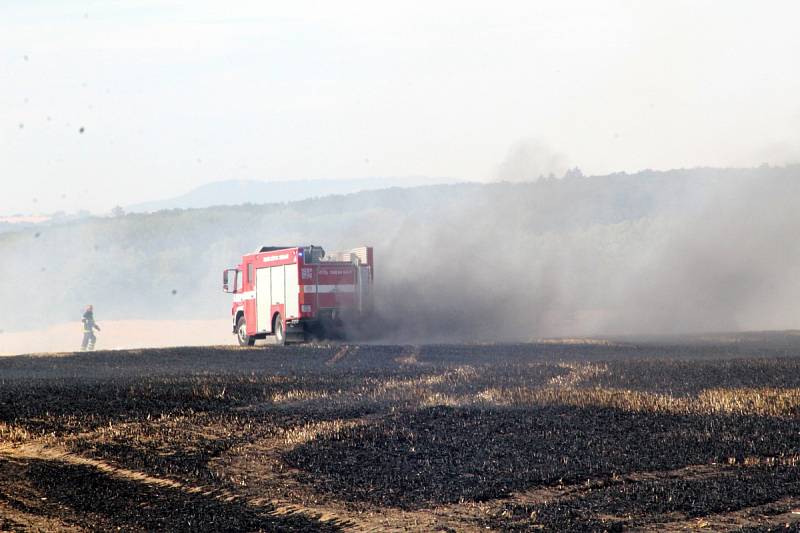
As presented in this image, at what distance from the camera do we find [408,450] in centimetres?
1573

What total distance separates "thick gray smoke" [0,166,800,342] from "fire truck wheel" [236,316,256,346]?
4831 mm

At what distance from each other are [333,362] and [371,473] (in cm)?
1644

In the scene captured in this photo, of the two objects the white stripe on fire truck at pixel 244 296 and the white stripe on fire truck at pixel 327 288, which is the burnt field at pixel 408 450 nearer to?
the white stripe on fire truck at pixel 327 288

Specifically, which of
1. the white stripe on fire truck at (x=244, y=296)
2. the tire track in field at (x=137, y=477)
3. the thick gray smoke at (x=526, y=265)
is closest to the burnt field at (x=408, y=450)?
the tire track in field at (x=137, y=477)

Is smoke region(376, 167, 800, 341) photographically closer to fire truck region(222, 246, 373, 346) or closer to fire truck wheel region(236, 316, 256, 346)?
fire truck region(222, 246, 373, 346)

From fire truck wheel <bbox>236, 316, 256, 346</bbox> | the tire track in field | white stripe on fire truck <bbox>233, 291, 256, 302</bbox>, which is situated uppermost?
white stripe on fire truck <bbox>233, 291, 256, 302</bbox>

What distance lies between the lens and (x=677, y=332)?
158 feet

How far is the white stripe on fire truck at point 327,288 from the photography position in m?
38.9

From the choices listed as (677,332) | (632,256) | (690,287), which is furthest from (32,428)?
(632,256)

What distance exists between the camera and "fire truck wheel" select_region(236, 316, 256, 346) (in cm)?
4244

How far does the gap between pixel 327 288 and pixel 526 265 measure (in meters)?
22.5

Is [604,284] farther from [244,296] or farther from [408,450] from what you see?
[408,450]

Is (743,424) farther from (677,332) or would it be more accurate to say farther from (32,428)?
(677,332)

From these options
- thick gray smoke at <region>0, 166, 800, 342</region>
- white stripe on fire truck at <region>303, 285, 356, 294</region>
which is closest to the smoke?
thick gray smoke at <region>0, 166, 800, 342</region>
